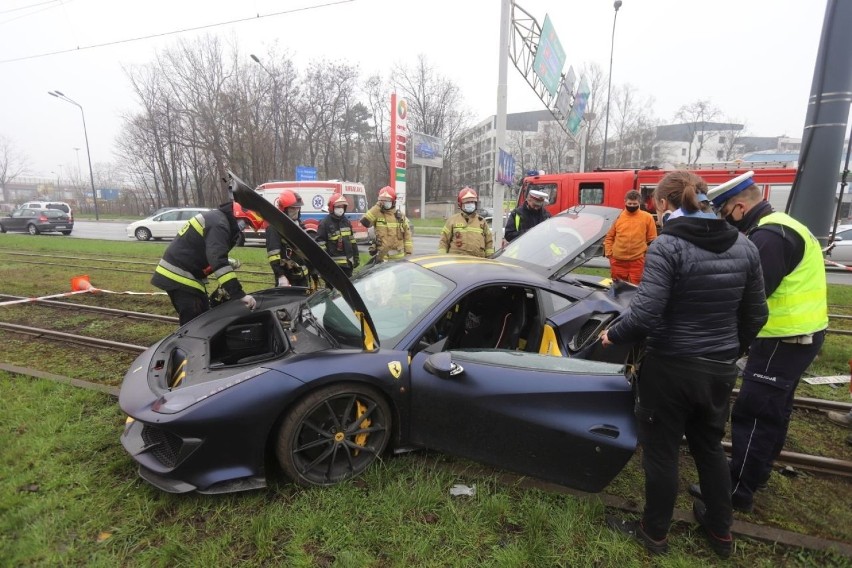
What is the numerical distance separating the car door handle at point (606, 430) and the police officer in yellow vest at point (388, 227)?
13.6ft

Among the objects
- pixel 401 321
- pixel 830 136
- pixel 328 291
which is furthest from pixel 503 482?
pixel 830 136

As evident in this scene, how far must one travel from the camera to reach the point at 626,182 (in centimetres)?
1133

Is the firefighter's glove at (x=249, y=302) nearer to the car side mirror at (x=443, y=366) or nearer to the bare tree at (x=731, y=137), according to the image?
the car side mirror at (x=443, y=366)

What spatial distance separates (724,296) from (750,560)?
133 centimetres

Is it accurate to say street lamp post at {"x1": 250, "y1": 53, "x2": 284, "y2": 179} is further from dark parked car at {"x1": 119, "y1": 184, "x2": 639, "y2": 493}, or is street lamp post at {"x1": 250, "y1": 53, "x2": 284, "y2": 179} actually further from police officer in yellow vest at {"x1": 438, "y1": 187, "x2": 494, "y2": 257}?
dark parked car at {"x1": 119, "y1": 184, "x2": 639, "y2": 493}

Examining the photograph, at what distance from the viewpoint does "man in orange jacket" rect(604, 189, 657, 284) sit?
207 inches

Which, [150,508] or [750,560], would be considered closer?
[750,560]

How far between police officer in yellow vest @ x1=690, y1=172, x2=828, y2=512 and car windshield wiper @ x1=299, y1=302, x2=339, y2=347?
229cm

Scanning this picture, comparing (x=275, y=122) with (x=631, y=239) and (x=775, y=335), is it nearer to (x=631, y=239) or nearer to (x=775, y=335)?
(x=631, y=239)

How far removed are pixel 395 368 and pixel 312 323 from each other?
0.76 m

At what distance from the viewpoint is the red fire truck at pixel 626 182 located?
435 inches

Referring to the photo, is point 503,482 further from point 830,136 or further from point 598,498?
point 830,136

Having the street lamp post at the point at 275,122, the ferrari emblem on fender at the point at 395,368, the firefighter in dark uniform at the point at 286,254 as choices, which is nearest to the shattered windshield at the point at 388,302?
the ferrari emblem on fender at the point at 395,368

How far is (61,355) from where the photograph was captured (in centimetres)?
455
